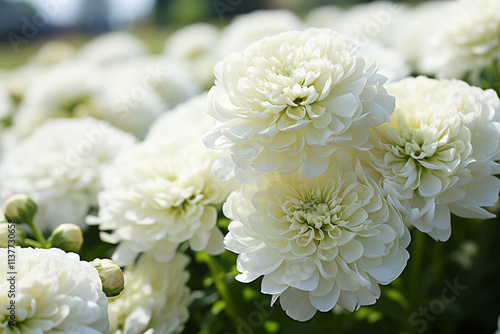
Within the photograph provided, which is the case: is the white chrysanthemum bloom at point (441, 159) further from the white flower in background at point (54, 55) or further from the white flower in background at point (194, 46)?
the white flower in background at point (54, 55)

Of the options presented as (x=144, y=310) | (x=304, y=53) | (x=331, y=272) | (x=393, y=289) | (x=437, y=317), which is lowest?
(x=437, y=317)

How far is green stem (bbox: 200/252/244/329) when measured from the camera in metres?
1.01

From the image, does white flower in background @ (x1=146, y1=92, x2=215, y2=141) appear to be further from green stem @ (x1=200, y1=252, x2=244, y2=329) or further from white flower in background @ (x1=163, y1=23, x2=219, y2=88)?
white flower in background @ (x1=163, y1=23, x2=219, y2=88)

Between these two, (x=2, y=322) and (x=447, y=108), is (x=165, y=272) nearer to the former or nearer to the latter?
(x=2, y=322)

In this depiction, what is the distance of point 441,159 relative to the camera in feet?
2.55

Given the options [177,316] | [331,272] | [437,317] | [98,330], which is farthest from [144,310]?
[437,317]

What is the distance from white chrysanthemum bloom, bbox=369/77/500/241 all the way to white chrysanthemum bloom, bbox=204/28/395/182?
0.07 meters

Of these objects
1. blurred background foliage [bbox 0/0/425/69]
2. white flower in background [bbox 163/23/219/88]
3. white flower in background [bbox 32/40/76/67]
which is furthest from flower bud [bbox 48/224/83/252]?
blurred background foliage [bbox 0/0/425/69]

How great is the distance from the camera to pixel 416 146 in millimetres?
779

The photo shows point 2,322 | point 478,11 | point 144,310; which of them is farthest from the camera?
point 478,11

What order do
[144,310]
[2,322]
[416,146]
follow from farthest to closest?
1. [144,310]
2. [416,146]
3. [2,322]

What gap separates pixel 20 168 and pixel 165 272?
581mm

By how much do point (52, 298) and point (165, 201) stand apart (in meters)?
0.30

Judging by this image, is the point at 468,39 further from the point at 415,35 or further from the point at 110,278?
the point at 110,278
